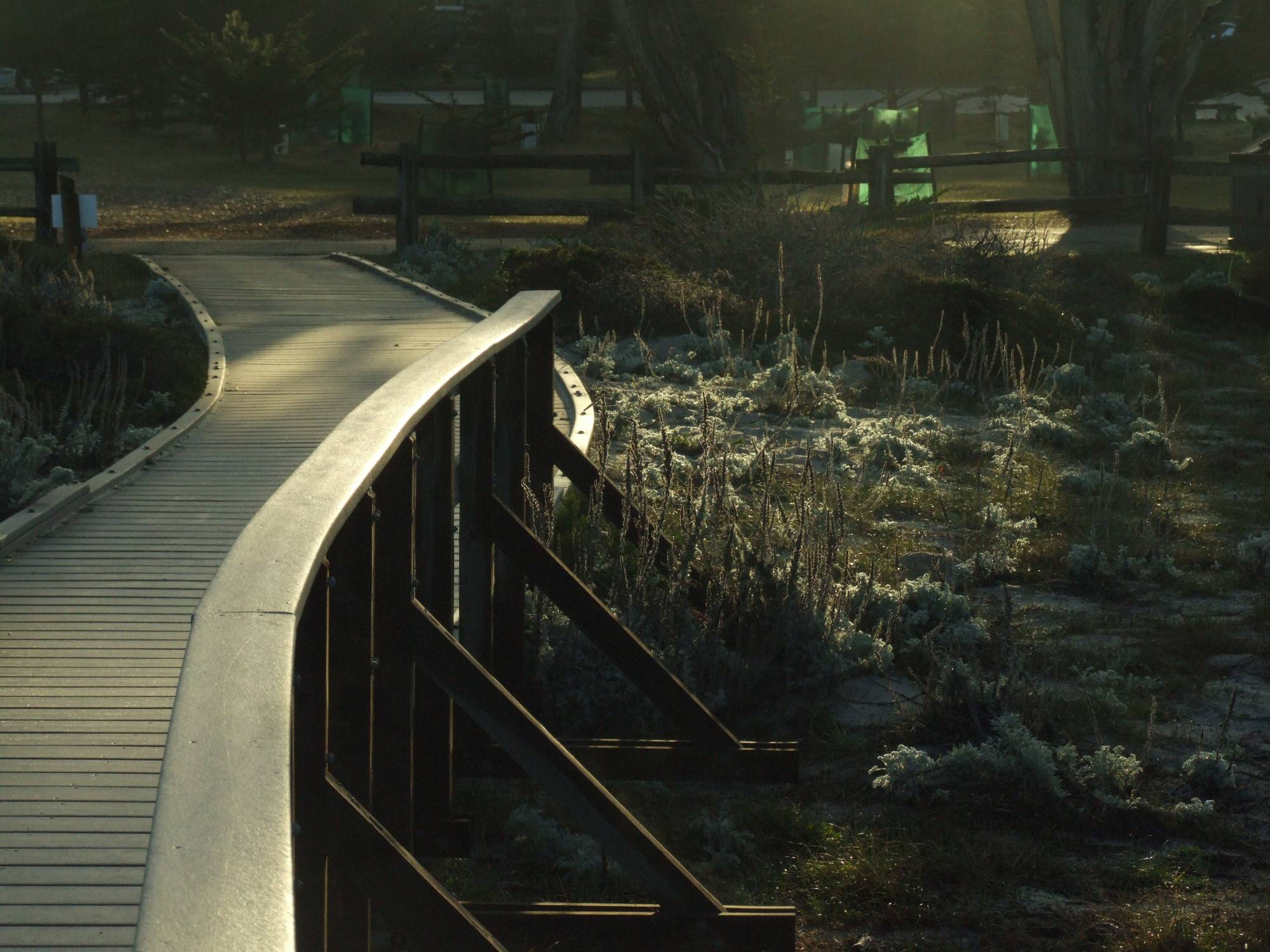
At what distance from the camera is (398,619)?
3203 millimetres

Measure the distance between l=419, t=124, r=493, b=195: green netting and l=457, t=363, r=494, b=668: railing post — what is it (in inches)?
1090

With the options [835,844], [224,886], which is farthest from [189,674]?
[835,844]

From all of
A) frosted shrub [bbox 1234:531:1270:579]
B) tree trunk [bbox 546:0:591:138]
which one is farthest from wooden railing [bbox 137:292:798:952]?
tree trunk [bbox 546:0:591:138]

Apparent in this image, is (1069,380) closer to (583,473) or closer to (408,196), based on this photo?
(583,473)

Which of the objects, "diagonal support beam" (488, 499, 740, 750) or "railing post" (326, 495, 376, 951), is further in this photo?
"diagonal support beam" (488, 499, 740, 750)

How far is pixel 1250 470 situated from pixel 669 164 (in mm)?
14689

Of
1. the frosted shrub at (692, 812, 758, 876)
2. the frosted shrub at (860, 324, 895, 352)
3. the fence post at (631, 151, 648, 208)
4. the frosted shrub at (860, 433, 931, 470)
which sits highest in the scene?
the fence post at (631, 151, 648, 208)

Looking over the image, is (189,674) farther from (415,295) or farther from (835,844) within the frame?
(415,295)

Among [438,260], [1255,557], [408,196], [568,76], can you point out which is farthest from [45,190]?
[568,76]

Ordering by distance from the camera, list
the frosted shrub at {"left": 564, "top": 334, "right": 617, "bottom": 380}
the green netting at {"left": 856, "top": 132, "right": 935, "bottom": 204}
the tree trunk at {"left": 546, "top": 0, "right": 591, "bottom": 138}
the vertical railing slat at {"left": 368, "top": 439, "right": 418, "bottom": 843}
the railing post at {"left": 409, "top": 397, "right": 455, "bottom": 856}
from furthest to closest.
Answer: the tree trunk at {"left": 546, "top": 0, "right": 591, "bottom": 138}, the green netting at {"left": 856, "top": 132, "right": 935, "bottom": 204}, the frosted shrub at {"left": 564, "top": 334, "right": 617, "bottom": 380}, the railing post at {"left": 409, "top": 397, "right": 455, "bottom": 856}, the vertical railing slat at {"left": 368, "top": 439, "right": 418, "bottom": 843}

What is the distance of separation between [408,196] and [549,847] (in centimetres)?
1606

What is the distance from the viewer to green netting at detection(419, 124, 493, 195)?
32.6 meters

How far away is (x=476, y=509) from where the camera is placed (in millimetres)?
4797

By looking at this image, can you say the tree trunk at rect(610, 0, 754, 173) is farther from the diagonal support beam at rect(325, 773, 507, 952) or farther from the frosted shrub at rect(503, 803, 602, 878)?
the diagonal support beam at rect(325, 773, 507, 952)
